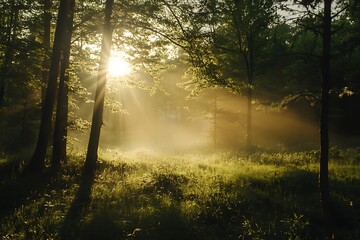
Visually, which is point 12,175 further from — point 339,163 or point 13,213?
point 339,163

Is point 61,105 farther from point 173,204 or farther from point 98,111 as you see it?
point 173,204

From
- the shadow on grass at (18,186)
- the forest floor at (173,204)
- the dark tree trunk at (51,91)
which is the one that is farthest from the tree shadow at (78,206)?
the dark tree trunk at (51,91)

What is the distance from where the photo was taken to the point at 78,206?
30.8 feet

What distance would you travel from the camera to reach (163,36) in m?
14.0

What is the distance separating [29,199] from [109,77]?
8294 mm

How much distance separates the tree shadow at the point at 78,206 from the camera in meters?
7.59

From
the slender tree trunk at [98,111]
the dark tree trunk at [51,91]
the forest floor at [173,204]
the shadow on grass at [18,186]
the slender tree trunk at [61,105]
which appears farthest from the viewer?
the slender tree trunk at [61,105]

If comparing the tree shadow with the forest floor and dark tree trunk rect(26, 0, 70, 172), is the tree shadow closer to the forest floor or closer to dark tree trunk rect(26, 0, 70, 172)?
the forest floor

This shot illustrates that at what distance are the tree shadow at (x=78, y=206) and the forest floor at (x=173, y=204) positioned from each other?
25mm

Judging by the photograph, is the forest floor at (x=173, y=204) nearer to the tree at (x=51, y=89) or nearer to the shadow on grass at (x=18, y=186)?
the shadow on grass at (x=18, y=186)

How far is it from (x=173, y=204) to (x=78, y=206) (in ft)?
8.84

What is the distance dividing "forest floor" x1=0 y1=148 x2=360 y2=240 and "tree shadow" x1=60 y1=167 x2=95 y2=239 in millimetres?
25

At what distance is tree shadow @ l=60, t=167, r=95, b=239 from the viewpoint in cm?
759

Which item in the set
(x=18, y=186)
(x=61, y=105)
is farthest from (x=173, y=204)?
(x=61, y=105)
